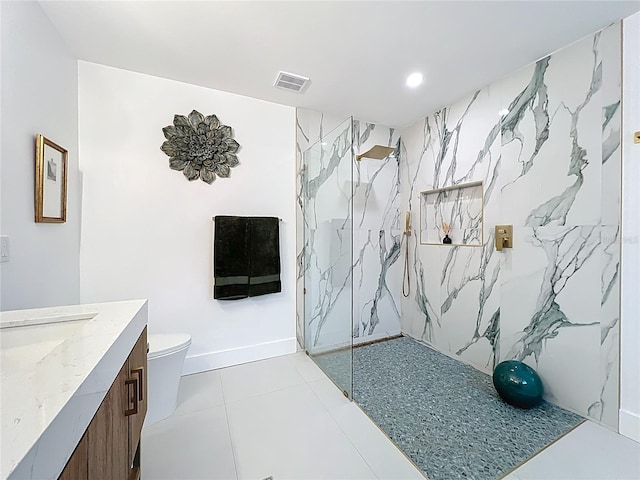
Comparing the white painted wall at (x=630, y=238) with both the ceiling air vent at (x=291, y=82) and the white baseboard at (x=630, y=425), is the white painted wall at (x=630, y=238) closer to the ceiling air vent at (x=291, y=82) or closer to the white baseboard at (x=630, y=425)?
the white baseboard at (x=630, y=425)

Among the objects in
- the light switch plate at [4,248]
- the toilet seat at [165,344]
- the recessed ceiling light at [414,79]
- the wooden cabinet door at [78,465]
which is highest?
the recessed ceiling light at [414,79]

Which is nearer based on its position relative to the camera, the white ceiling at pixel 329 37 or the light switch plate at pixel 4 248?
the light switch plate at pixel 4 248

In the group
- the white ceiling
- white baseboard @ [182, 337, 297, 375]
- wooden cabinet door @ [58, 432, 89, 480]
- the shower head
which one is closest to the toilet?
white baseboard @ [182, 337, 297, 375]

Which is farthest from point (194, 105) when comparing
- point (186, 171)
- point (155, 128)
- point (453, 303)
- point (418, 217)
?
point (453, 303)

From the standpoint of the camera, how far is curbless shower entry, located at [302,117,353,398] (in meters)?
2.25

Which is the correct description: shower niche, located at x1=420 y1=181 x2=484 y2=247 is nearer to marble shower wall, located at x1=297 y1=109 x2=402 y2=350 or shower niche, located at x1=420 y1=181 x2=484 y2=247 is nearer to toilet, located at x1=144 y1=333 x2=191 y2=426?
marble shower wall, located at x1=297 y1=109 x2=402 y2=350

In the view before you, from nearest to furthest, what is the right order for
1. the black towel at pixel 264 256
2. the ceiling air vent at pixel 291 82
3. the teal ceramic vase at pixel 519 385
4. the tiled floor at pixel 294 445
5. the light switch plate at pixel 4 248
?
1. the light switch plate at pixel 4 248
2. the tiled floor at pixel 294 445
3. the teal ceramic vase at pixel 519 385
4. the ceiling air vent at pixel 291 82
5. the black towel at pixel 264 256

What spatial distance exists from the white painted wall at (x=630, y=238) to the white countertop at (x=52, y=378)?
2.50 metres

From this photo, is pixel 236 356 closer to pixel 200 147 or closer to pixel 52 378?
pixel 200 147

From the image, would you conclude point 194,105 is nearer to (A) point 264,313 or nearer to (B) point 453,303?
(A) point 264,313

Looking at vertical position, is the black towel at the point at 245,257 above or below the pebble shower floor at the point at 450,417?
above

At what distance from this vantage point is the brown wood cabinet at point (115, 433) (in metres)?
0.58

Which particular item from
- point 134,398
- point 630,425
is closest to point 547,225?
point 630,425

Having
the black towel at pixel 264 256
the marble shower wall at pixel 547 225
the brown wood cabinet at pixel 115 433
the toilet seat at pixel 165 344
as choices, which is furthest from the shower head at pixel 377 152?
the brown wood cabinet at pixel 115 433
